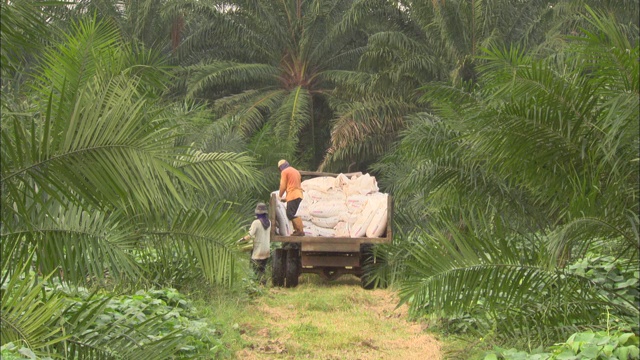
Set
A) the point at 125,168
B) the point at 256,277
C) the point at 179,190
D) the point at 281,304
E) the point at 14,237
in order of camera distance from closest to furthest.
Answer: the point at 125,168
the point at 14,237
the point at 179,190
the point at 281,304
the point at 256,277

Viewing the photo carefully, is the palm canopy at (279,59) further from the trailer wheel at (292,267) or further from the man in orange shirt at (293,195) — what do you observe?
the trailer wheel at (292,267)

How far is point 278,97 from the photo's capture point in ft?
82.9

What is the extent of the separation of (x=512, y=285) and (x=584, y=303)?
0.58 metres

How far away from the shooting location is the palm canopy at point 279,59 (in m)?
23.3

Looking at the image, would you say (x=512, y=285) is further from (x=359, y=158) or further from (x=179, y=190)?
(x=359, y=158)

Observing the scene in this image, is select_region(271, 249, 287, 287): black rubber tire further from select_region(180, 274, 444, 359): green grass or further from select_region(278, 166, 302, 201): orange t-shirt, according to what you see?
select_region(278, 166, 302, 201): orange t-shirt

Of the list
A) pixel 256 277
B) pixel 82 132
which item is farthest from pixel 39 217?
pixel 256 277

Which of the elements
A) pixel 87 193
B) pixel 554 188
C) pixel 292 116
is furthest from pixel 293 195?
pixel 292 116

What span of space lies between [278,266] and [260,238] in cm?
62

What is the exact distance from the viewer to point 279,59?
85.3 ft

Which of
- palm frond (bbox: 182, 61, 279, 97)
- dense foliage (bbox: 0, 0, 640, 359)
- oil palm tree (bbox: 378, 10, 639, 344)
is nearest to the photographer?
dense foliage (bbox: 0, 0, 640, 359)

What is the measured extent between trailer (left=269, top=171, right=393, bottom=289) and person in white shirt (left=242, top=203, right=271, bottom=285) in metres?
0.15

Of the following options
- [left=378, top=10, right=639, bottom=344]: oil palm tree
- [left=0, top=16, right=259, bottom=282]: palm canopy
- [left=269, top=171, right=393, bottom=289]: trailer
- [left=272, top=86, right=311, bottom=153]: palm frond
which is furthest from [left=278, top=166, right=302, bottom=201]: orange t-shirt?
[left=272, top=86, right=311, bottom=153]: palm frond

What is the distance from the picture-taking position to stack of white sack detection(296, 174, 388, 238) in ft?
44.7
